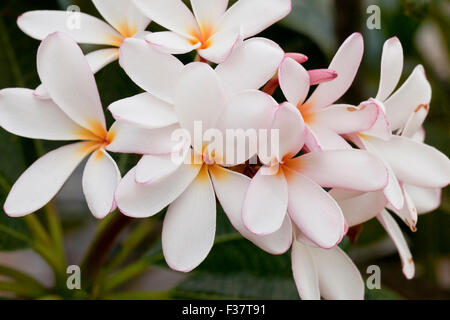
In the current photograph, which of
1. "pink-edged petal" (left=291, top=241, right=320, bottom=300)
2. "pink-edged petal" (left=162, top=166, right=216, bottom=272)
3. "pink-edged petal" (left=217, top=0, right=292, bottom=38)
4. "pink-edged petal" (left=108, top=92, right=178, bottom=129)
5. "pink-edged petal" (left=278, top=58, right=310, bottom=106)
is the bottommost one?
"pink-edged petal" (left=291, top=241, right=320, bottom=300)

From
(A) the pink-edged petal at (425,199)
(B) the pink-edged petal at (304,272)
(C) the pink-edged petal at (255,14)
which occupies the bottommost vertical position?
(B) the pink-edged petal at (304,272)

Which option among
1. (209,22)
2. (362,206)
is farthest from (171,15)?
(362,206)

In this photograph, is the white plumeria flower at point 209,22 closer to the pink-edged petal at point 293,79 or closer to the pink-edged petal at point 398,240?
the pink-edged petal at point 293,79

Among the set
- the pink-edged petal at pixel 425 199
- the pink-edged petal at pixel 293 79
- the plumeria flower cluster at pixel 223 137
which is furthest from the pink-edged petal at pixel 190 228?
the pink-edged petal at pixel 425 199

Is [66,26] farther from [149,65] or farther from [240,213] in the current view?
[240,213]

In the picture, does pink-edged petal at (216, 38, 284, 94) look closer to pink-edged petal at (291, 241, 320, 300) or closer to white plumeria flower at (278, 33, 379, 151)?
white plumeria flower at (278, 33, 379, 151)

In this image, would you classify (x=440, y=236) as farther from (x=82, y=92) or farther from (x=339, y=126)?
(x=82, y=92)

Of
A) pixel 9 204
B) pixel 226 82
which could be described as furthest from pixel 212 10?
pixel 9 204

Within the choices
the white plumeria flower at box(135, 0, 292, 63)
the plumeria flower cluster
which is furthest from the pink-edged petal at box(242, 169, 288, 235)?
the white plumeria flower at box(135, 0, 292, 63)
